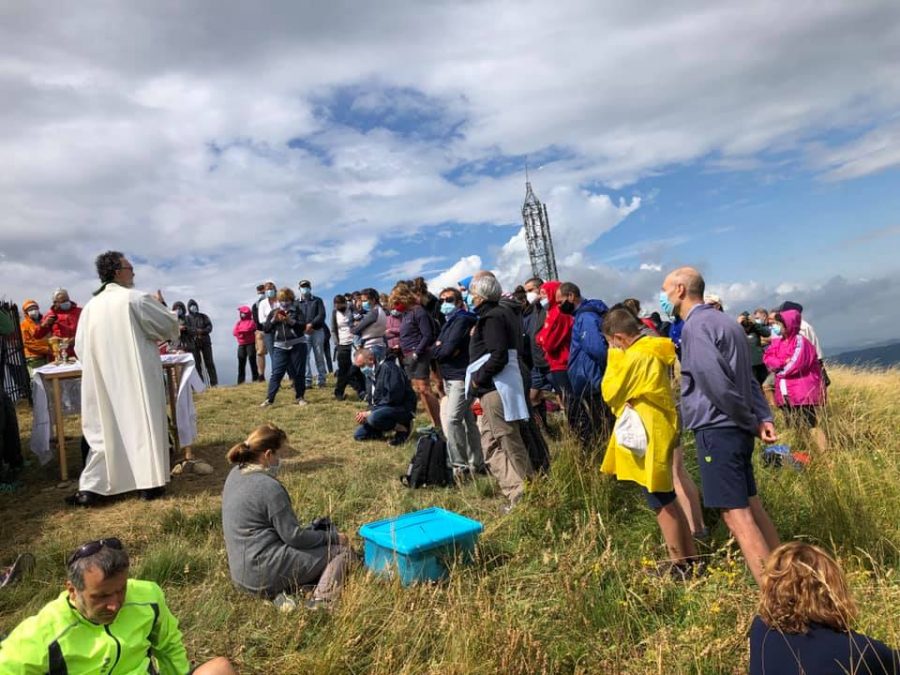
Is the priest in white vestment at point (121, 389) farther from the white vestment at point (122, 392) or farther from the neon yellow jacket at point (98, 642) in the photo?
the neon yellow jacket at point (98, 642)

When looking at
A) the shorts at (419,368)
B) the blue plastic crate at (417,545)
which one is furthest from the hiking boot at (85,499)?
the shorts at (419,368)

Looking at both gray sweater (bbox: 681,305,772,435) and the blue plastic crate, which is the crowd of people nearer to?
gray sweater (bbox: 681,305,772,435)

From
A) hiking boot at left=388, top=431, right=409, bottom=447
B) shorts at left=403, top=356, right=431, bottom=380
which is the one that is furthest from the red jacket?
hiking boot at left=388, top=431, right=409, bottom=447

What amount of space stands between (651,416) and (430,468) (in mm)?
2557

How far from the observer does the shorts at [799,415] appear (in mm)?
6801

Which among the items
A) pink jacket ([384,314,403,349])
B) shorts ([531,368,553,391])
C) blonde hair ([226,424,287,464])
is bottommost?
shorts ([531,368,553,391])

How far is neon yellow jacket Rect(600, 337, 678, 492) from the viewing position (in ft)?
12.6

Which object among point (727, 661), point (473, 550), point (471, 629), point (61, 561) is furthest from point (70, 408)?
point (727, 661)

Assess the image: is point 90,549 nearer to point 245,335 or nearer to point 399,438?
point 399,438

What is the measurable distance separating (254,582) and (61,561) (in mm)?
1656

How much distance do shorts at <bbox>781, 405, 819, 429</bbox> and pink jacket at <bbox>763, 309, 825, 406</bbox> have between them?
6 cm

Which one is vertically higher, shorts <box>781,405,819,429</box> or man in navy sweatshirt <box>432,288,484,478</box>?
man in navy sweatshirt <box>432,288,484,478</box>

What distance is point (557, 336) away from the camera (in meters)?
6.85

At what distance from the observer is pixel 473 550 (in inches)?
155
